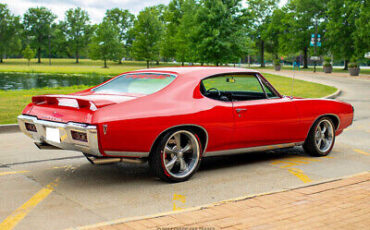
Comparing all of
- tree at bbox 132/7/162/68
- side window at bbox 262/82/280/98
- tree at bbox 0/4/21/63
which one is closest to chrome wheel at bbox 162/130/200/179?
side window at bbox 262/82/280/98

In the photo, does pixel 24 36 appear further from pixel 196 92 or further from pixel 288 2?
pixel 196 92

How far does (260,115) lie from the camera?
19.9ft

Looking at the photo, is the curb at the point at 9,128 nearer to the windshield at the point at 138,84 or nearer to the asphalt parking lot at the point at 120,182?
the asphalt parking lot at the point at 120,182

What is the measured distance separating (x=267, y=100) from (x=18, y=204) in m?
3.55

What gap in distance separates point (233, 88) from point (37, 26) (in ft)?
386

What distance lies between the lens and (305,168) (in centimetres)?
626

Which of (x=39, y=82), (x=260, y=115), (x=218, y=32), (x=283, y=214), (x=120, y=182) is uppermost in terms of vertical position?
(x=218, y=32)

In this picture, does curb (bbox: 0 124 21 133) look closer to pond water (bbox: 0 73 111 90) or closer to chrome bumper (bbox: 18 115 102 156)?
chrome bumper (bbox: 18 115 102 156)

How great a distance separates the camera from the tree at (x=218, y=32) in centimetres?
4500

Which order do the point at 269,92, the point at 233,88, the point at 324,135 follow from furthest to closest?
1. the point at 324,135
2. the point at 233,88
3. the point at 269,92

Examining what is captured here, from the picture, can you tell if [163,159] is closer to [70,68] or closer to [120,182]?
[120,182]

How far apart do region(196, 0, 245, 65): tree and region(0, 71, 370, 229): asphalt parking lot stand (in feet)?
126

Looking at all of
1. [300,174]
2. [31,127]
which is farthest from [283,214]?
[31,127]

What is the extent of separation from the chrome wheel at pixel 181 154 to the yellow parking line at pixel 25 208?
1.34 m
